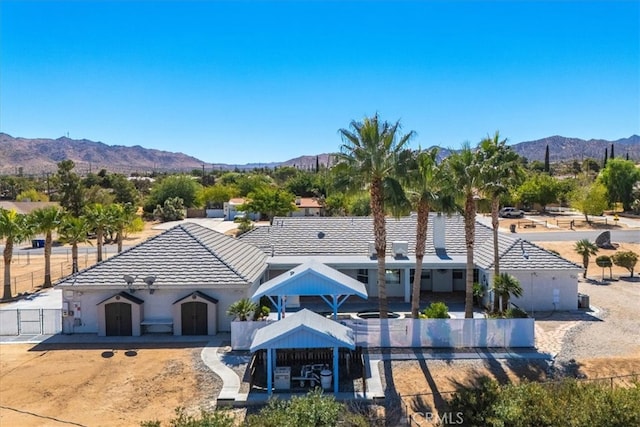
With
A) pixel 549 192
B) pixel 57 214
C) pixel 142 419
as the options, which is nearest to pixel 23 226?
pixel 57 214

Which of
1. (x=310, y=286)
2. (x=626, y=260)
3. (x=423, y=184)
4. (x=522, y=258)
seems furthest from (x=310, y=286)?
(x=626, y=260)

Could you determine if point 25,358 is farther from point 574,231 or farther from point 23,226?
point 574,231

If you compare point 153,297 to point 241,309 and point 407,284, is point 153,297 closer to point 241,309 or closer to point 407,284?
point 241,309

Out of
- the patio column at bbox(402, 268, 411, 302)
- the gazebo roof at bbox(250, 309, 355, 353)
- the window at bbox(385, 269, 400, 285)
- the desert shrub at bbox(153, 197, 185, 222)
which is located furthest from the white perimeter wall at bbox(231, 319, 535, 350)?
the desert shrub at bbox(153, 197, 185, 222)

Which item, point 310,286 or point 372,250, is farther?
point 372,250

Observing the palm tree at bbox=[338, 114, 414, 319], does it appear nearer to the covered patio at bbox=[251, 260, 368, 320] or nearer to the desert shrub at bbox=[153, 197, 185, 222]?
the covered patio at bbox=[251, 260, 368, 320]
